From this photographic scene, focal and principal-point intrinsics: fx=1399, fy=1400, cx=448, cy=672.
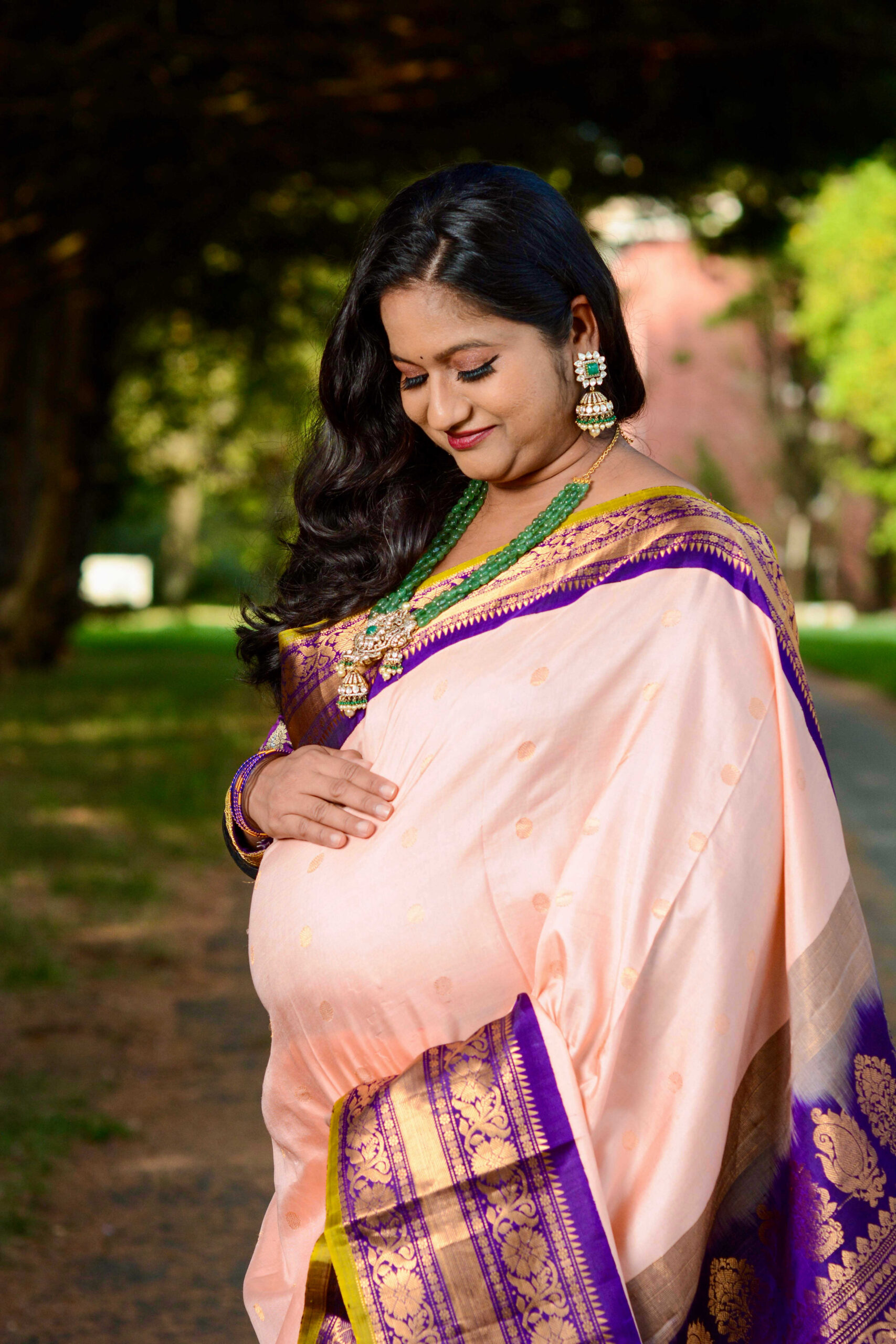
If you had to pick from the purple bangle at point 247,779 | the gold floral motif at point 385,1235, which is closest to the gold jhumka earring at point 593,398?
the purple bangle at point 247,779

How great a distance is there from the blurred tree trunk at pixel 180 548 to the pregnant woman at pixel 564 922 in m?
35.7

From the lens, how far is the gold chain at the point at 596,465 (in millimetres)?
1935

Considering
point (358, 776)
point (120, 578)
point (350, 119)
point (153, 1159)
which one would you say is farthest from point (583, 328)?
point (120, 578)

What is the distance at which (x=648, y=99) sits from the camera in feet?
31.5

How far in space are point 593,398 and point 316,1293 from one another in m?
1.25

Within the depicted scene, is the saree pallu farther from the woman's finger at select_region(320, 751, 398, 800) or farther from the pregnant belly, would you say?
the woman's finger at select_region(320, 751, 398, 800)

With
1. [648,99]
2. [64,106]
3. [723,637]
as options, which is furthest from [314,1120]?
[648,99]

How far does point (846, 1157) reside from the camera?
5.63 ft

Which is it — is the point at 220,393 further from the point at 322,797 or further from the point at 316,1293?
the point at 316,1293

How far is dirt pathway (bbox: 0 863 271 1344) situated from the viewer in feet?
10.1

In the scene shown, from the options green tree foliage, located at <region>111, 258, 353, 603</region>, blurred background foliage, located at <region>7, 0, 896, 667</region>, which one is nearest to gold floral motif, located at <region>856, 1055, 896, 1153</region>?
blurred background foliage, located at <region>7, 0, 896, 667</region>

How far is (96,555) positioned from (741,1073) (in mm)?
40104

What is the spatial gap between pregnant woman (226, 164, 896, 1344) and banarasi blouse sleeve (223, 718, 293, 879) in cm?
25

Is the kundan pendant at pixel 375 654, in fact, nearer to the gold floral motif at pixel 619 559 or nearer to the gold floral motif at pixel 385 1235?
the gold floral motif at pixel 619 559
